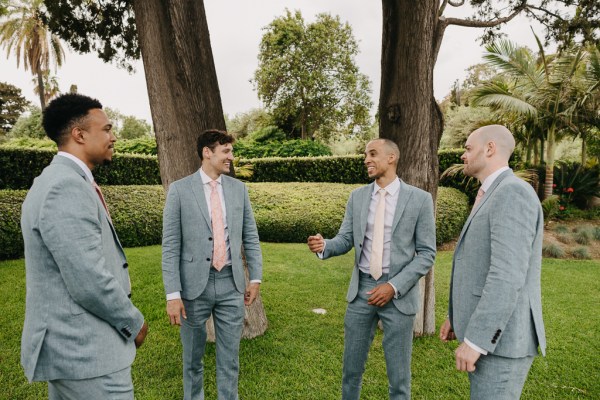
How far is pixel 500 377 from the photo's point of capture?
79.6 inches

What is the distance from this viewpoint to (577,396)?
3.80 m

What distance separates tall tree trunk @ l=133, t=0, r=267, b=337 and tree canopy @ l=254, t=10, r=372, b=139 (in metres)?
28.0

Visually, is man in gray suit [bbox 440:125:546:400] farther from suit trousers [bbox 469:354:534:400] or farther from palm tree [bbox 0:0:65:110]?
palm tree [bbox 0:0:65:110]

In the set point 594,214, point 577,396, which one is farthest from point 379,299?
point 594,214

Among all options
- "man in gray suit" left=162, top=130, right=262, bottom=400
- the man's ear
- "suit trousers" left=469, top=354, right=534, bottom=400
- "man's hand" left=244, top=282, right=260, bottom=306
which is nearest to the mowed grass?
"man in gray suit" left=162, top=130, right=262, bottom=400

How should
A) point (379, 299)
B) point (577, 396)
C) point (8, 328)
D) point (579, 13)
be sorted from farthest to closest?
point (579, 13)
point (8, 328)
point (577, 396)
point (379, 299)

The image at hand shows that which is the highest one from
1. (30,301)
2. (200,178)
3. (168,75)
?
(168,75)

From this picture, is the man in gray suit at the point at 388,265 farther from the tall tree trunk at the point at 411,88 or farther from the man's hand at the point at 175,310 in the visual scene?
the tall tree trunk at the point at 411,88

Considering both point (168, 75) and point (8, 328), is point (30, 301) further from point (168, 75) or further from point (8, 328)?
point (8, 328)

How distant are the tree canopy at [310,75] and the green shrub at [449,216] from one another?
70.5ft

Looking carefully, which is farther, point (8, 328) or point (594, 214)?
point (594, 214)

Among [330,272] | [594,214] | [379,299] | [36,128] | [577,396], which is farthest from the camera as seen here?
[36,128]

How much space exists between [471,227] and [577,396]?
2965 mm

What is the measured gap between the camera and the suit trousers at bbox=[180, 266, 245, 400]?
319 cm
